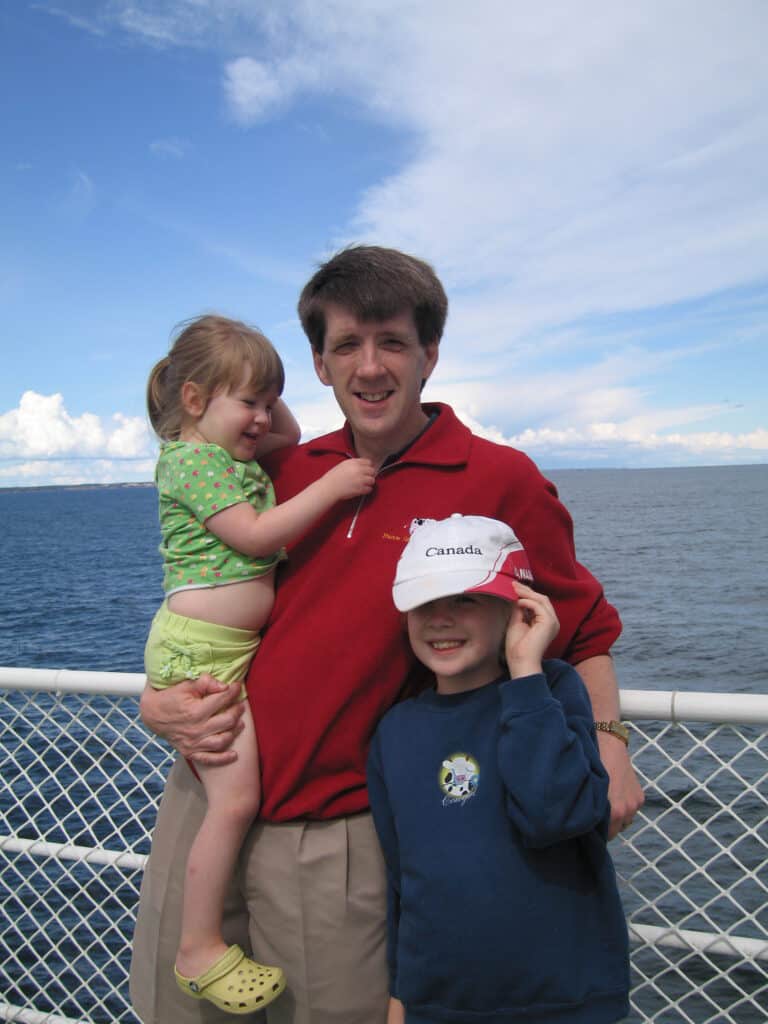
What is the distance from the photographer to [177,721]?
2273 millimetres

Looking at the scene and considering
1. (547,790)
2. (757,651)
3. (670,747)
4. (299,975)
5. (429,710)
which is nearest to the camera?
(547,790)

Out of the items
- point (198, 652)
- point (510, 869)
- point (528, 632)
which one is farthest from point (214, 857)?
point (528, 632)

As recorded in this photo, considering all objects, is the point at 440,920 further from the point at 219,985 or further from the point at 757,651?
the point at 757,651

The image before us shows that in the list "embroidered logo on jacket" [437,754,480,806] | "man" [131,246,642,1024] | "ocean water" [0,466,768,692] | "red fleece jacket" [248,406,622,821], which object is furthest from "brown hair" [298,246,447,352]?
"ocean water" [0,466,768,692]

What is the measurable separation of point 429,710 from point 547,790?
39 centimetres

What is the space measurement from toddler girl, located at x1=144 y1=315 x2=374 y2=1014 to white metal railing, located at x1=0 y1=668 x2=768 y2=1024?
2.33 feet

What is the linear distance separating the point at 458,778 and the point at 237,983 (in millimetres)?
831

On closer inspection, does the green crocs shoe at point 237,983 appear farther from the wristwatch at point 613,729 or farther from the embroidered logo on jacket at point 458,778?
the wristwatch at point 613,729

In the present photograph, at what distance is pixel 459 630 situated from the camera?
1973 mm

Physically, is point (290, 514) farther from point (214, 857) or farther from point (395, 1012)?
point (395, 1012)

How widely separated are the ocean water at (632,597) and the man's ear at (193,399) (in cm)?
1658

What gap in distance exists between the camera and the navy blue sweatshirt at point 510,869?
1.77 m

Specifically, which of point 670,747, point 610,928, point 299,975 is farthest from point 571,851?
point 670,747

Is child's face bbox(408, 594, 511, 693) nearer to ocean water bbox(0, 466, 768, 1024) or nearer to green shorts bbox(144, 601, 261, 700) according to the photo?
green shorts bbox(144, 601, 261, 700)
